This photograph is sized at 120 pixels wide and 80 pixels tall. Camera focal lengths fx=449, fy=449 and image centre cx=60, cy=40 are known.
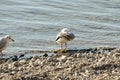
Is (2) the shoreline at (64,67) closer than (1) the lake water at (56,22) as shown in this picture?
Yes

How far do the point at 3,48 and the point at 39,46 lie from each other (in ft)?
6.14

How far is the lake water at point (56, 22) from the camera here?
56.2 feet

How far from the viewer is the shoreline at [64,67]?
11664 mm

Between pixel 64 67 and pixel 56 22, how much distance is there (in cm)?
746

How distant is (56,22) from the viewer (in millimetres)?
19906

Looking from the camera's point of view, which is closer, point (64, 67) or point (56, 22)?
point (64, 67)

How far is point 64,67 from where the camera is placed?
12.6 meters

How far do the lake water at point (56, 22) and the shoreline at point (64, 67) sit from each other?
223 centimetres

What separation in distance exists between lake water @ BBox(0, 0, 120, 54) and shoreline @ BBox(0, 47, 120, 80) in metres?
2.23

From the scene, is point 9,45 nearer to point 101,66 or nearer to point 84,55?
point 84,55

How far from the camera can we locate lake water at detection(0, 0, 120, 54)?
17141 millimetres

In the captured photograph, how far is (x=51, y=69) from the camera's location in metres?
12.5

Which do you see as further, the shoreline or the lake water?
the lake water

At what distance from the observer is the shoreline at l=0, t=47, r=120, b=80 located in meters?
11.7
